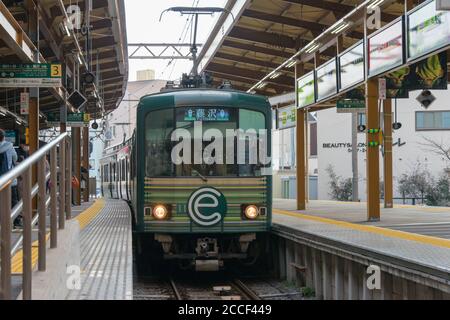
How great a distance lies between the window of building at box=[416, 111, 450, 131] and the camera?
112ft

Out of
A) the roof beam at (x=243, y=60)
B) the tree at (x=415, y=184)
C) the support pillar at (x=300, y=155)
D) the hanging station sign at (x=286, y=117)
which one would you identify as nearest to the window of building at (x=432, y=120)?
the tree at (x=415, y=184)

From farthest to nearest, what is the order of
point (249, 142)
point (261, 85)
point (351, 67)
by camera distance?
point (261, 85) < point (351, 67) < point (249, 142)

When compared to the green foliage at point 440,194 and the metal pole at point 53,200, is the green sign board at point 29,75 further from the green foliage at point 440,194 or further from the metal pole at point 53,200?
the green foliage at point 440,194

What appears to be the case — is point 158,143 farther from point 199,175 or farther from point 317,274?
point 317,274

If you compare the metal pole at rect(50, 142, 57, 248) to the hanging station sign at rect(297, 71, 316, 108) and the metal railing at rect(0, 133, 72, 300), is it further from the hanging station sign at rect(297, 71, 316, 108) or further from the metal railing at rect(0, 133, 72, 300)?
the hanging station sign at rect(297, 71, 316, 108)

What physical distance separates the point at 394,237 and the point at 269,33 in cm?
843

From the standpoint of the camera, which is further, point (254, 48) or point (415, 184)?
point (415, 184)

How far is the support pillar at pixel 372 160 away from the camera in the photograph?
1207cm

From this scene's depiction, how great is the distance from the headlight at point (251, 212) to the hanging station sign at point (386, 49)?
10.4ft

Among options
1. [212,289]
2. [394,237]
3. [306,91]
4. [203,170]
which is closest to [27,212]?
[394,237]

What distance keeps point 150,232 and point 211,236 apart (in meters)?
0.92

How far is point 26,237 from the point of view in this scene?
159 inches
